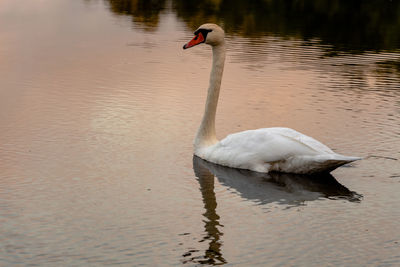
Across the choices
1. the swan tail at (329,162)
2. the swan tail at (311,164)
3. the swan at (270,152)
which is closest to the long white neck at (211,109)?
the swan at (270,152)

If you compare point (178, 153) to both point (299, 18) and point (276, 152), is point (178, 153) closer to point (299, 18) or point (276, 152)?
point (276, 152)

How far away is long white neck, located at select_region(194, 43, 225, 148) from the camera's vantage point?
9727 mm

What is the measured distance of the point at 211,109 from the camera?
32.6 feet

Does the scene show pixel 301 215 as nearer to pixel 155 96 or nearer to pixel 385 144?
pixel 385 144

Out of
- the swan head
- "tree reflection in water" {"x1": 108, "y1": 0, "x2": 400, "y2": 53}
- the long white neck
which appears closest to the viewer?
the long white neck

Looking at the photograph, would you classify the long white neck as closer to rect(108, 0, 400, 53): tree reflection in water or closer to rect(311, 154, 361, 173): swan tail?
rect(311, 154, 361, 173): swan tail

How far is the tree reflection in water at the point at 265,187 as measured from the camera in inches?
311

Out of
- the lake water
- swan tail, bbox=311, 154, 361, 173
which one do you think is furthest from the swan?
the lake water

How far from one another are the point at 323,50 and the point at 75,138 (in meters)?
10.0

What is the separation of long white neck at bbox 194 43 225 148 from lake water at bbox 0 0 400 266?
290mm

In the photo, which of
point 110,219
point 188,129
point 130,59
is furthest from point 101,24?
point 110,219

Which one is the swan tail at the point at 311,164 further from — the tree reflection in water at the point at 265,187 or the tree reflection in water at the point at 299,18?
the tree reflection in water at the point at 299,18

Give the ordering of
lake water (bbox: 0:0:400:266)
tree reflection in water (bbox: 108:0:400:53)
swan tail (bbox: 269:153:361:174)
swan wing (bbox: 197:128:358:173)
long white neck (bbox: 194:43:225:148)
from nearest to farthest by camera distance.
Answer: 1. lake water (bbox: 0:0:400:266)
2. swan tail (bbox: 269:153:361:174)
3. swan wing (bbox: 197:128:358:173)
4. long white neck (bbox: 194:43:225:148)
5. tree reflection in water (bbox: 108:0:400:53)

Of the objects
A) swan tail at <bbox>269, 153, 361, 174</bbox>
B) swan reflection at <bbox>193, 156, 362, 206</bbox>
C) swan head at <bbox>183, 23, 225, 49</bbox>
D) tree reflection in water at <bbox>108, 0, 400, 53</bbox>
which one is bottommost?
tree reflection in water at <bbox>108, 0, 400, 53</bbox>
